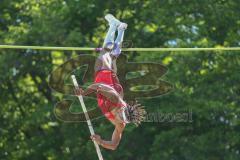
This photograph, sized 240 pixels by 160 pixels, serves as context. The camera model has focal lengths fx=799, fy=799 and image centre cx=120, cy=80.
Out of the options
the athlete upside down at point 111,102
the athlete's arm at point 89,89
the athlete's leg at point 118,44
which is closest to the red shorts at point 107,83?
the athlete upside down at point 111,102

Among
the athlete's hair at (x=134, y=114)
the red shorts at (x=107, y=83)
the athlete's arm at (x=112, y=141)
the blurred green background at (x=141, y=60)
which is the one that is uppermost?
the red shorts at (x=107, y=83)

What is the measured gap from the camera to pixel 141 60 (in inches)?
617

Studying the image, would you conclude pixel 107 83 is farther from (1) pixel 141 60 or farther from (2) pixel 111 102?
(1) pixel 141 60

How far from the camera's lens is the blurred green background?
15.9m

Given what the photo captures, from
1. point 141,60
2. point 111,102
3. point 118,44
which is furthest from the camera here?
point 141,60

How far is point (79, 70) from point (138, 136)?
277cm

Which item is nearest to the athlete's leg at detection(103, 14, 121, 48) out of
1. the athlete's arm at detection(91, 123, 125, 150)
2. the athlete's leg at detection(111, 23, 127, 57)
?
the athlete's leg at detection(111, 23, 127, 57)

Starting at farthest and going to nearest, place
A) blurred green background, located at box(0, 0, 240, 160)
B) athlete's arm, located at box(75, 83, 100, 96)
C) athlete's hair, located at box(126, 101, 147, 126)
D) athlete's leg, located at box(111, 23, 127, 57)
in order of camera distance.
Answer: blurred green background, located at box(0, 0, 240, 160), athlete's leg, located at box(111, 23, 127, 57), athlete's hair, located at box(126, 101, 147, 126), athlete's arm, located at box(75, 83, 100, 96)

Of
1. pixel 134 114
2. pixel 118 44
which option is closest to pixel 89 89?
pixel 134 114

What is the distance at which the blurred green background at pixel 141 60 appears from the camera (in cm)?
1589

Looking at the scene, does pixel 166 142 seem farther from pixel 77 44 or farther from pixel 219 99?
pixel 77 44

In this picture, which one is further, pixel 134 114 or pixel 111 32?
pixel 111 32

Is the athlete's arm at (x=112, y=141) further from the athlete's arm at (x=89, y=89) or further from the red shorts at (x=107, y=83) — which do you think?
the athlete's arm at (x=89, y=89)

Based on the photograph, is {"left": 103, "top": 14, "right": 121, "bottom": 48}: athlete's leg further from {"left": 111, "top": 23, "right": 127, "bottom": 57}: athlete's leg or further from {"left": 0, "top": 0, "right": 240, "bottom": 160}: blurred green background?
{"left": 0, "top": 0, "right": 240, "bottom": 160}: blurred green background
